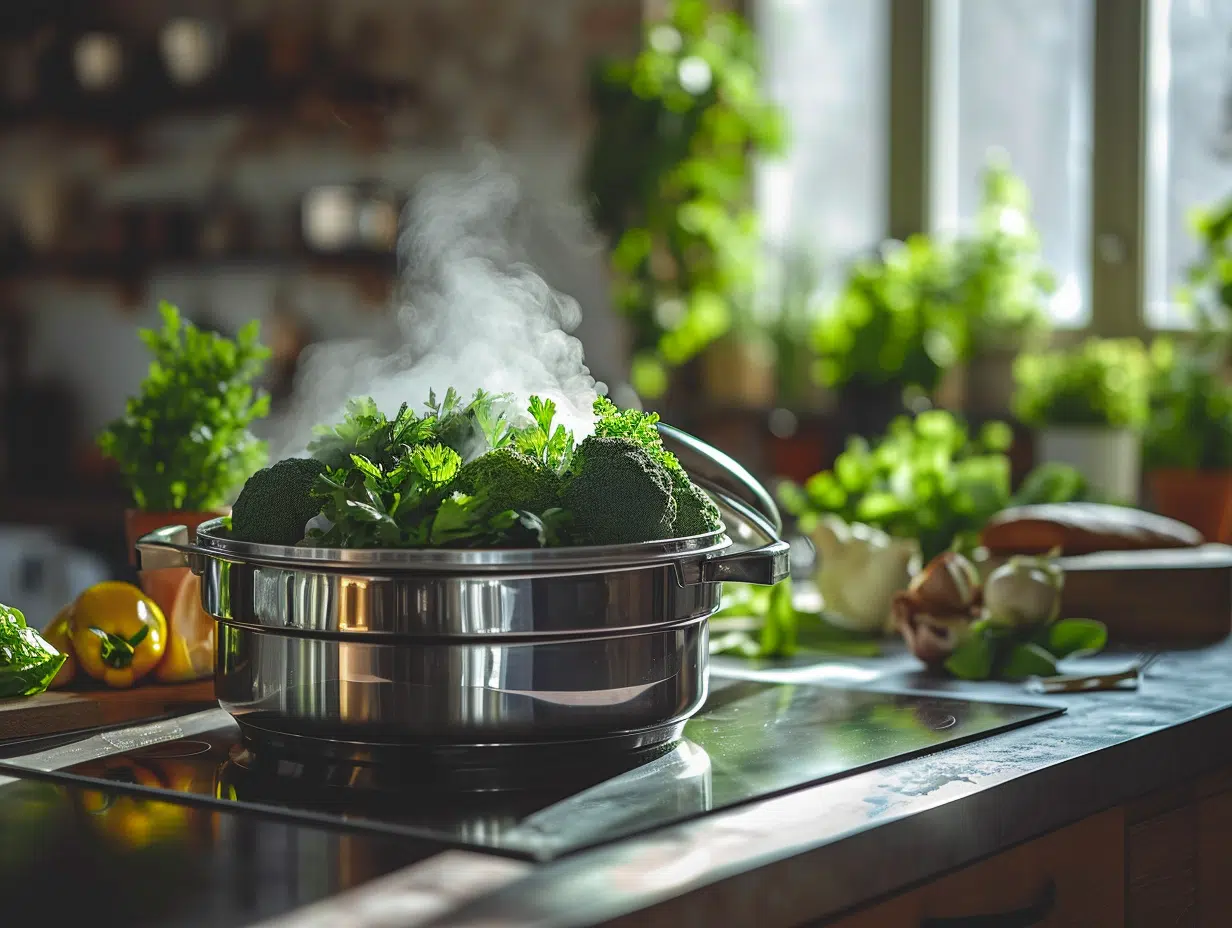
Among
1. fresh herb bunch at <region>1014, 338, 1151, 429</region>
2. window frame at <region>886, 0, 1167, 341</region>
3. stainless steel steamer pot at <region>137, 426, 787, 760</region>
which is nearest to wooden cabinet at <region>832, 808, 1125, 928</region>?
stainless steel steamer pot at <region>137, 426, 787, 760</region>

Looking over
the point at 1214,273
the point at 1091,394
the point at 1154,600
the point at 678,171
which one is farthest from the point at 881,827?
the point at 678,171

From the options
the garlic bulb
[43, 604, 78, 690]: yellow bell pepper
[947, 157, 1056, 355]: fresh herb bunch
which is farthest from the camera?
[947, 157, 1056, 355]: fresh herb bunch

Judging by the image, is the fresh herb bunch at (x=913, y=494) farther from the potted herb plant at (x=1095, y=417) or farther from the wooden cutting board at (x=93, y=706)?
the wooden cutting board at (x=93, y=706)

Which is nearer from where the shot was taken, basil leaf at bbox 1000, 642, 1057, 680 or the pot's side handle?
the pot's side handle

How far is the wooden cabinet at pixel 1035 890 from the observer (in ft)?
2.85

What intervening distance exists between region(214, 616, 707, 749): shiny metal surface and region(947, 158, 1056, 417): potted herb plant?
2.37m

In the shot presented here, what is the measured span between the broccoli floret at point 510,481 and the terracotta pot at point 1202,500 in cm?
154

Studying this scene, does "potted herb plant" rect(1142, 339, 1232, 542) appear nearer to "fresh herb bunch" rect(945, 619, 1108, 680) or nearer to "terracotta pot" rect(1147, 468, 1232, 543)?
"terracotta pot" rect(1147, 468, 1232, 543)

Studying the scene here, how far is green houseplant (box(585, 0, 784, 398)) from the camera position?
343 cm

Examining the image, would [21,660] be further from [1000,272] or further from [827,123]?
[827,123]

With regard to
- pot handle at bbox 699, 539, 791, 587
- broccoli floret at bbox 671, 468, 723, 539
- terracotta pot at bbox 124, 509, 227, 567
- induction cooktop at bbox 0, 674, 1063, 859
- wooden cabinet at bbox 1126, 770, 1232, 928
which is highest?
broccoli floret at bbox 671, 468, 723, 539

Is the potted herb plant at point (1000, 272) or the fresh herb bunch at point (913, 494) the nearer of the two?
the fresh herb bunch at point (913, 494)

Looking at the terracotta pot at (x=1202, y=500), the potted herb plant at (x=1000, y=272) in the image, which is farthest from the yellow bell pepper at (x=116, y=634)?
the potted herb plant at (x=1000, y=272)

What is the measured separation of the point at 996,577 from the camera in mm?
1378
